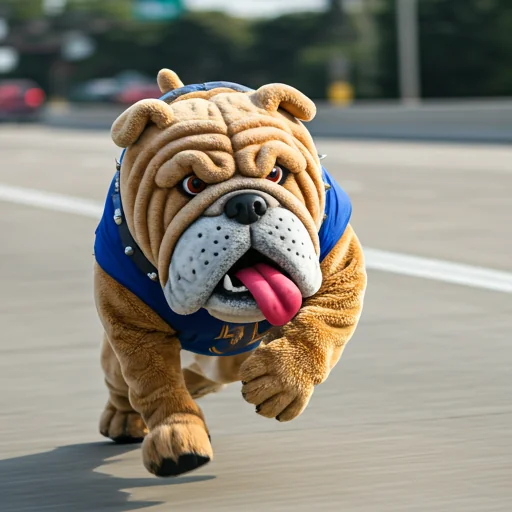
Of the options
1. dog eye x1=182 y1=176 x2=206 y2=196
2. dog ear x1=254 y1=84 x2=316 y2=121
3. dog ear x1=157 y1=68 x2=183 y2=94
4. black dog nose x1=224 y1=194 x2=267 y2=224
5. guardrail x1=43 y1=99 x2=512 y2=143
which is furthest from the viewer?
guardrail x1=43 y1=99 x2=512 y2=143

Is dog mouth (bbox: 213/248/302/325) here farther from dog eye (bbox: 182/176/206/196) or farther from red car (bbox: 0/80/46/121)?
red car (bbox: 0/80/46/121)

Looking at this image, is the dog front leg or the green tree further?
the green tree

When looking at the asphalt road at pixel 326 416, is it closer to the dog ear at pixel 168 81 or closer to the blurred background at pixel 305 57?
the dog ear at pixel 168 81

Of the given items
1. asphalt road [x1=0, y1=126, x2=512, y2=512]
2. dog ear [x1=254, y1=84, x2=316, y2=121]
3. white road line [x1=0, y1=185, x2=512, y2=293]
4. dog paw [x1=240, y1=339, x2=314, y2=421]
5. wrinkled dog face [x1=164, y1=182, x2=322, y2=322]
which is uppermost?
dog ear [x1=254, y1=84, x2=316, y2=121]

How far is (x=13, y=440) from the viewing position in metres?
5.80

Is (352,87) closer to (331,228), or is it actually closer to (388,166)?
(388,166)

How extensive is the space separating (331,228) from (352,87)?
168 feet

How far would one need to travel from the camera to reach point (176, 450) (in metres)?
4.57

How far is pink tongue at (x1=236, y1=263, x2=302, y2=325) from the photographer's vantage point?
4512 mm

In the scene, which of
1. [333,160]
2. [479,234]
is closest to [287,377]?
[479,234]

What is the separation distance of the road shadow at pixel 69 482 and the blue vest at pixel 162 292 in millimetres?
450

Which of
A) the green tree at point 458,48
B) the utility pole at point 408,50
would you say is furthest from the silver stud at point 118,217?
the green tree at point 458,48

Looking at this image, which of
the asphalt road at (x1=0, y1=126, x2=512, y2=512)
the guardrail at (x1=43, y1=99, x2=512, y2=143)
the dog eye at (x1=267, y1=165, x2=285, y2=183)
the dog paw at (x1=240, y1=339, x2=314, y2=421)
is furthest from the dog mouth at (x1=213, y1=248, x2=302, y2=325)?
the guardrail at (x1=43, y1=99, x2=512, y2=143)

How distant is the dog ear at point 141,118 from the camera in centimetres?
469
